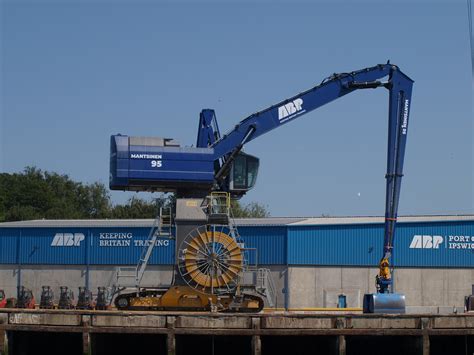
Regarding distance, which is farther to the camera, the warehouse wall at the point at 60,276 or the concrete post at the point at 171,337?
the warehouse wall at the point at 60,276

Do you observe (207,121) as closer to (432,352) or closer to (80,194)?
(432,352)

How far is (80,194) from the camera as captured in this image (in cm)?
12388

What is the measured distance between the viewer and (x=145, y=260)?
38.2 metres

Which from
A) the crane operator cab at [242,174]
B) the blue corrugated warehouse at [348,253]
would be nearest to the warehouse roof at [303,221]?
the blue corrugated warehouse at [348,253]

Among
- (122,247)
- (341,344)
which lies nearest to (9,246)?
(122,247)

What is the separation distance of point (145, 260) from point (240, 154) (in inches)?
235

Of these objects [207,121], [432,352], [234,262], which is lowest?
[432,352]

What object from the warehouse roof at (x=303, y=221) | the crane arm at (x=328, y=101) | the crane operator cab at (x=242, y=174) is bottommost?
the warehouse roof at (x=303, y=221)

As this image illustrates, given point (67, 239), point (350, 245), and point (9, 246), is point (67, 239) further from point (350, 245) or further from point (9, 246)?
point (350, 245)

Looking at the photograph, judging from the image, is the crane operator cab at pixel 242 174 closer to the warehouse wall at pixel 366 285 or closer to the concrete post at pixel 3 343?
the concrete post at pixel 3 343

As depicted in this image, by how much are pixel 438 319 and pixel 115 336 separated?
10.9m

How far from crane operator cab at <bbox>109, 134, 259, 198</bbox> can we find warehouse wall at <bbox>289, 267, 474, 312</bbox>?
1889 centimetres

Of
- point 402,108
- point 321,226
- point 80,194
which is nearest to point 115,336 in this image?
point 402,108

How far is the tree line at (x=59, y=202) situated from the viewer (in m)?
107
